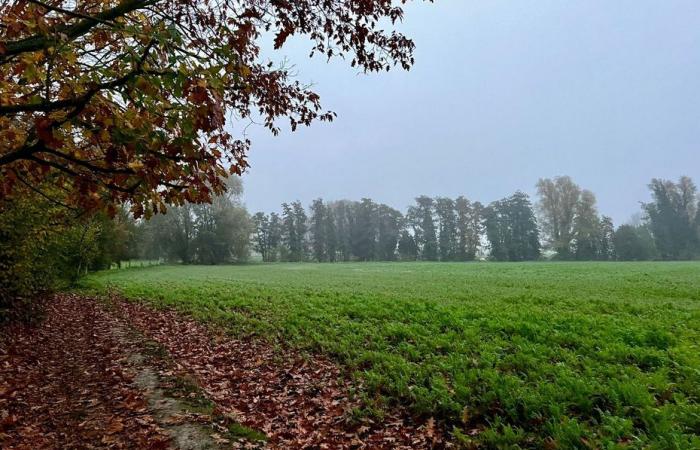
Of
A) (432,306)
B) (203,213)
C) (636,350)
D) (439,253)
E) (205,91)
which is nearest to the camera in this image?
(205,91)

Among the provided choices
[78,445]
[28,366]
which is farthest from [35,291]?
[78,445]

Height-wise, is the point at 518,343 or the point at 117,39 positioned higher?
the point at 117,39

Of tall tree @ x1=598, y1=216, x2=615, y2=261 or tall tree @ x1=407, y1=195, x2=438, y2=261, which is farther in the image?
tall tree @ x1=407, y1=195, x2=438, y2=261

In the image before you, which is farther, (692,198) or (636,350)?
(692,198)

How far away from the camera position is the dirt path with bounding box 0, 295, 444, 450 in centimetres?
478

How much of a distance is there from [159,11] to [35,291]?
11.1 metres

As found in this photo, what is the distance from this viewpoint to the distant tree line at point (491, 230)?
69.9 m

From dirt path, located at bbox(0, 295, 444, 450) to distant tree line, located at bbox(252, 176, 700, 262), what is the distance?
65.5 meters

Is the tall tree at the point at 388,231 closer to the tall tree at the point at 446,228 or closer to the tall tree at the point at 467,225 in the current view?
the tall tree at the point at 446,228

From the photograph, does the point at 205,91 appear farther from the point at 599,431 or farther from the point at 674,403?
the point at 674,403

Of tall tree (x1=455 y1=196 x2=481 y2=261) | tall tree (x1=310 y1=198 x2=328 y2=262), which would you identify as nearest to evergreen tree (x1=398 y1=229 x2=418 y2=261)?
tall tree (x1=455 y1=196 x2=481 y2=261)

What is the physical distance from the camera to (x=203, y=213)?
209ft

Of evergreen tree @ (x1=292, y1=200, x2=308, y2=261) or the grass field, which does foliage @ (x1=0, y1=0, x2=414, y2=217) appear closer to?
the grass field

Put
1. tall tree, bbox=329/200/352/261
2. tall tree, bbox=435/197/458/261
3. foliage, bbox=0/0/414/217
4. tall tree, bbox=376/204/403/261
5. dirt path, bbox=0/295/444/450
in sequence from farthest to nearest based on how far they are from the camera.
Answer: tall tree, bbox=329/200/352/261
tall tree, bbox=376/204/403/261
tall tree, bbox=435/197/458/261
dirt path, bbox=0/295/444/450
foliage, bbox=0/0/414/217
